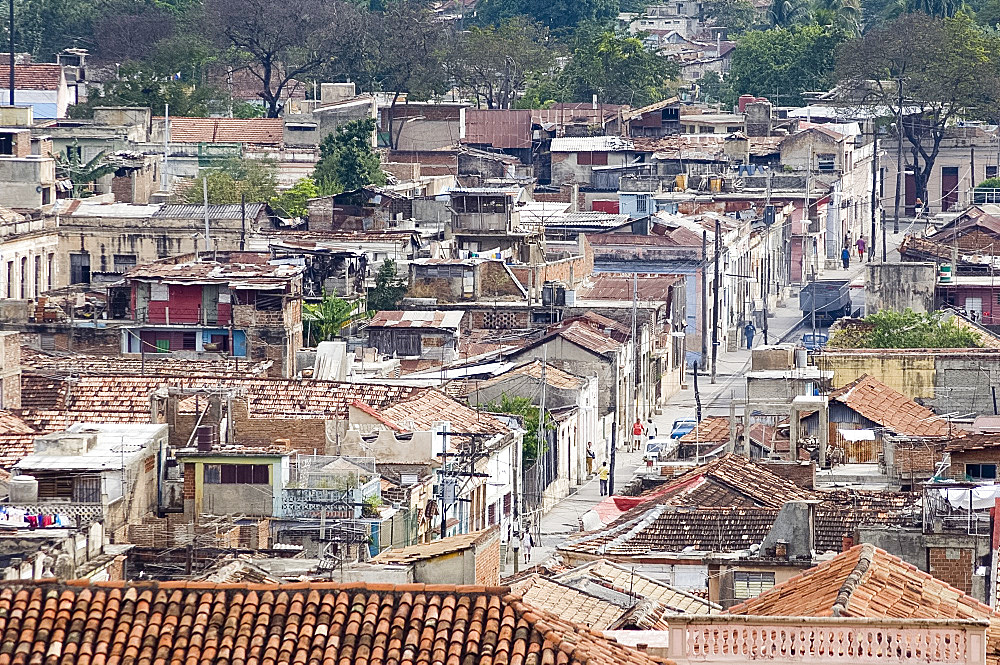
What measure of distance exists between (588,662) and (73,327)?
42.9m

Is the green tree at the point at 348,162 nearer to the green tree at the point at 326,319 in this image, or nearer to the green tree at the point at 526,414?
the green tree at the point at 326,319

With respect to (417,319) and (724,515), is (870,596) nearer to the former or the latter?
(724,515)

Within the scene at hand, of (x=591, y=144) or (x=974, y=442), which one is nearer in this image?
(x=974, y=442)

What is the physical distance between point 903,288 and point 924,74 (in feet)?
183

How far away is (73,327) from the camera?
6025 cm

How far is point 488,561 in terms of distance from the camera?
3081cm

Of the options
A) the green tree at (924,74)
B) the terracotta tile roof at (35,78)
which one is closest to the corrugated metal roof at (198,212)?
the terracotta tile roof at (35,78)

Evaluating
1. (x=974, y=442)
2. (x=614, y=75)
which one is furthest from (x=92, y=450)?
(x=614, y=75)

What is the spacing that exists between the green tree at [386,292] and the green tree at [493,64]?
64336mm

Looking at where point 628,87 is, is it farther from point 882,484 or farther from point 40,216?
point 882,484

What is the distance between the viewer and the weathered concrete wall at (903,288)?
230ft

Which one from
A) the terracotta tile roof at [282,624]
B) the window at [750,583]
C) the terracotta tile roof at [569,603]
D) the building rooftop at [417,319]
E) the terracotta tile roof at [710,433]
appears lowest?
the terracotta tile roof at [710,433]

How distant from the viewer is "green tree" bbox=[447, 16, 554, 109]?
134 meters

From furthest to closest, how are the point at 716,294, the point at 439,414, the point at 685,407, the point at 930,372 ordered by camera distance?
1. the point at 716,294
2. the point at 685,407
3. the point at 930,372
4. the point at 439,414
